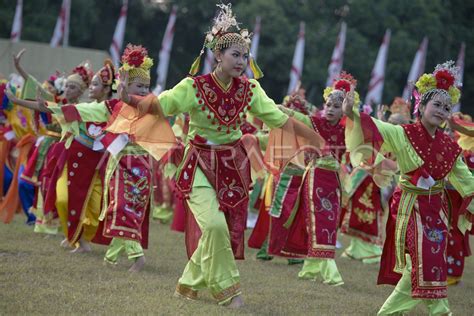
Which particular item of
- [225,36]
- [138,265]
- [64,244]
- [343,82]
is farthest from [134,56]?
[64,244]

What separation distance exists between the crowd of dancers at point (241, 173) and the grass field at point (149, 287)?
0.23 meters

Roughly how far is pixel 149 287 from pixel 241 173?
1220 mm

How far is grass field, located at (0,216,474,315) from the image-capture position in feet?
19.4

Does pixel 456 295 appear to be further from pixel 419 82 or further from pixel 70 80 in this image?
pixel 70 80

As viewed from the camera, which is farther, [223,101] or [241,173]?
[241,173]

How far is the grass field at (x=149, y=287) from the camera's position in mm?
5926

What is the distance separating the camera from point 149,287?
6836 mm

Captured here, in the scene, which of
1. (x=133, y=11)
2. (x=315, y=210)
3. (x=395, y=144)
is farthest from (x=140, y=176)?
(x=133, y=11)

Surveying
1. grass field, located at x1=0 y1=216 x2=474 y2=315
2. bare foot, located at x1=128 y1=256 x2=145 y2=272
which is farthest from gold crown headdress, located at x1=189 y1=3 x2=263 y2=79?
bare foot, located at x1=128 y1=256 x2=145 y2=272

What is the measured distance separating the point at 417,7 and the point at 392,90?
10.2 feet

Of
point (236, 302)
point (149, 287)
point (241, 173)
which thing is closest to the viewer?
point (236, 302)

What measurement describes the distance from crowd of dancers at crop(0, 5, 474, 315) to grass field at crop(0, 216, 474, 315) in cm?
23

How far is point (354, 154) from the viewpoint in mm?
6215

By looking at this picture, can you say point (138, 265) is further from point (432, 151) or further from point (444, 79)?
point (444, 79)
